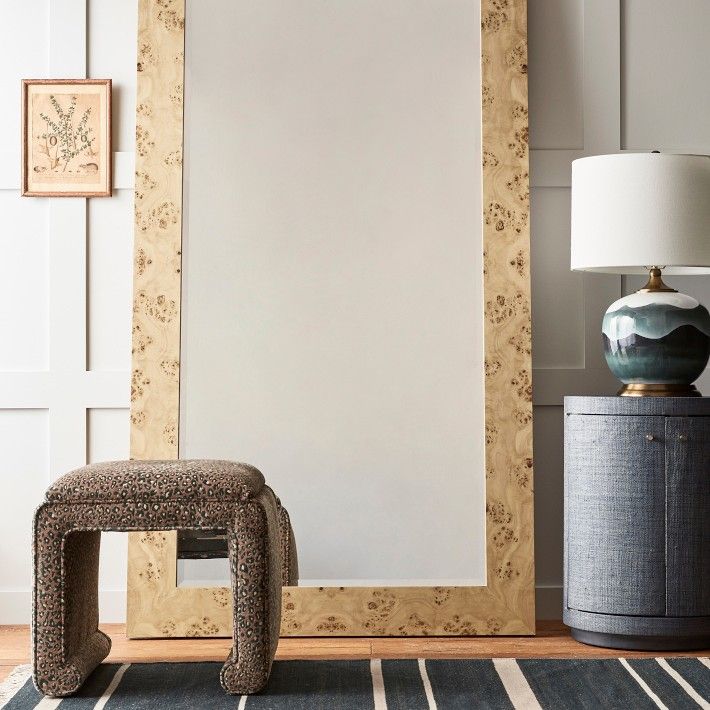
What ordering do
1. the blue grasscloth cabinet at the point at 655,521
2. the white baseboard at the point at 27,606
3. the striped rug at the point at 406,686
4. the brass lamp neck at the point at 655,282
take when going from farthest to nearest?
the white baseboard at the point at 27,606 → the brass lamp neck at the point at 655,282 → the blue grasscloth cabinet at the point at 655,521 → the striped rug at the point at 406,686

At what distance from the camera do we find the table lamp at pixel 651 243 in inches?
103

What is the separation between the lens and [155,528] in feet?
7.17

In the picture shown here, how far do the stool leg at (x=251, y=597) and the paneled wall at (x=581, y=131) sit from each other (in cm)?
118

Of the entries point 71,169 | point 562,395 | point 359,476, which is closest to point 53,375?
point 71,169

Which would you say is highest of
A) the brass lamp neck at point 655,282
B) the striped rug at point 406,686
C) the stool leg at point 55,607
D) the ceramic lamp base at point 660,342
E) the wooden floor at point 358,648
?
the brass lamp neck at point 655,282

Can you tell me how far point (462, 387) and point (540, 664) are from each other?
34.2 inches

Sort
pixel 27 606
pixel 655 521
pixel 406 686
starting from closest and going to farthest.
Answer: pixel 406 686 → pixel 655 521 → pixel 27 606

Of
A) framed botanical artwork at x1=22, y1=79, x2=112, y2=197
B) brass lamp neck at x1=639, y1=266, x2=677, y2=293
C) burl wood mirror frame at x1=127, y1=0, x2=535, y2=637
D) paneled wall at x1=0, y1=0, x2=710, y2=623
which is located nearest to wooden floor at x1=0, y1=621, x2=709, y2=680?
burl wood mirror frame at x1=127, y1=0, x2=535, y2=637

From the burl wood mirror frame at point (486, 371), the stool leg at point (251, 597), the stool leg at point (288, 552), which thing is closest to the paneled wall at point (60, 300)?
the burl wood mirror frame at point (486, 371)

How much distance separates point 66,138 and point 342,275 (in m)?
1.05

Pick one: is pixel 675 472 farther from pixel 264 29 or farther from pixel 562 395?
pixel 264 29

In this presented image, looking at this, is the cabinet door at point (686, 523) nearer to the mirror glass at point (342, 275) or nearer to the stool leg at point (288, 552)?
the mirror glass at point (342, 275)

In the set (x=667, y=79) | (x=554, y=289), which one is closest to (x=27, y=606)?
(x=554, y=289)

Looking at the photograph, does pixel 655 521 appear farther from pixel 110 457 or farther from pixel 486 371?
pixel 110 457
